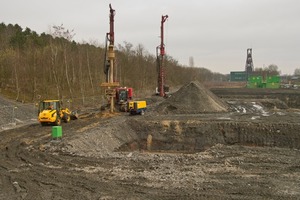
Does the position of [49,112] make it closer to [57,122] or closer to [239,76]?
[57,122]

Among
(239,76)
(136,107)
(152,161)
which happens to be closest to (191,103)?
(136,107)

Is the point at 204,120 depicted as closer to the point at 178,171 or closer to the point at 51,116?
the point at 51,116

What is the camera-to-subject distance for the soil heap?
32.2 m

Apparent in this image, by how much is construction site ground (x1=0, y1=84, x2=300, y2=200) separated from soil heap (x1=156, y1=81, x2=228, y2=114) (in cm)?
725

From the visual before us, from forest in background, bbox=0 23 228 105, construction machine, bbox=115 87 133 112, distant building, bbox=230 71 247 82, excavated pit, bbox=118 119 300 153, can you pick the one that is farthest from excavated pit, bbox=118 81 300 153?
distant building, bbox=230 71 247 82

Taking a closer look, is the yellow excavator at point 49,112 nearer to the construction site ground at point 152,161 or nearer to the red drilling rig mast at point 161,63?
the construction site ground at point 152,161

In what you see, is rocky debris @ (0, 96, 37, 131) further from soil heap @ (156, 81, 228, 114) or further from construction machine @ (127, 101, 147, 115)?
soil heap @ (156, 81, 228, 114)

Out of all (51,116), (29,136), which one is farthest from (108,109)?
(29,136)

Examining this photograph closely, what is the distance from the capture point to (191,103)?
33.1 m

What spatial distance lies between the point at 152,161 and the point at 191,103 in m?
20.3

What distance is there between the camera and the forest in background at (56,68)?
38719 mm

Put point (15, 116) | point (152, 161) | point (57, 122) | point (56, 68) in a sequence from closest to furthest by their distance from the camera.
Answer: point (152, 161) < point (57, 122) < point (15, 116) < point (56, 68)

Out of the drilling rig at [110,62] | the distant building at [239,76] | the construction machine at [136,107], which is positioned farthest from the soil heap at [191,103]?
the distant building at [239,76]

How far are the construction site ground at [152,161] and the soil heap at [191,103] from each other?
7248 mm
